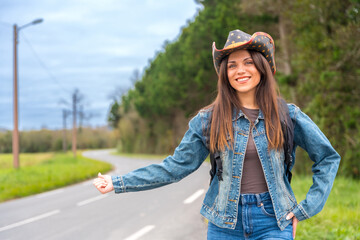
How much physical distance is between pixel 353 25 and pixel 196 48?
20.9 meters

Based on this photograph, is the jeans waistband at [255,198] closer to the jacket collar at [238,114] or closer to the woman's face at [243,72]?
the jacket collar at [238,114]

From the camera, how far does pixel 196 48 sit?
29.7 m

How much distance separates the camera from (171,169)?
98.5 inches

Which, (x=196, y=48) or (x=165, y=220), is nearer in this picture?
(x=165, y=220)

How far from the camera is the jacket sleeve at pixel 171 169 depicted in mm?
2502

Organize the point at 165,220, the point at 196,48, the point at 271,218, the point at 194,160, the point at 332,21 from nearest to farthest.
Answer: the point at 271,218 < the point at 194,160 < the point at 165,220 < the point at 332,21 < the point at 196,48

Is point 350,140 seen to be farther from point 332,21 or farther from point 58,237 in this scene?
point 58,237

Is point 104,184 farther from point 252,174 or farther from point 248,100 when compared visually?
point 248,100

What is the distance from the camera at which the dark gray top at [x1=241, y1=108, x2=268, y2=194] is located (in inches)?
93.9

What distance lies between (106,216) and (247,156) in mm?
6456

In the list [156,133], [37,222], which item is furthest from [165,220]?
[156,133]

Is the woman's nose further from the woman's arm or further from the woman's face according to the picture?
the woman's arm

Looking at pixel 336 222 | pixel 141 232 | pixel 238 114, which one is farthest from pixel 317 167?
pixel 141 232

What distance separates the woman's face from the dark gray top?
0.35 m
